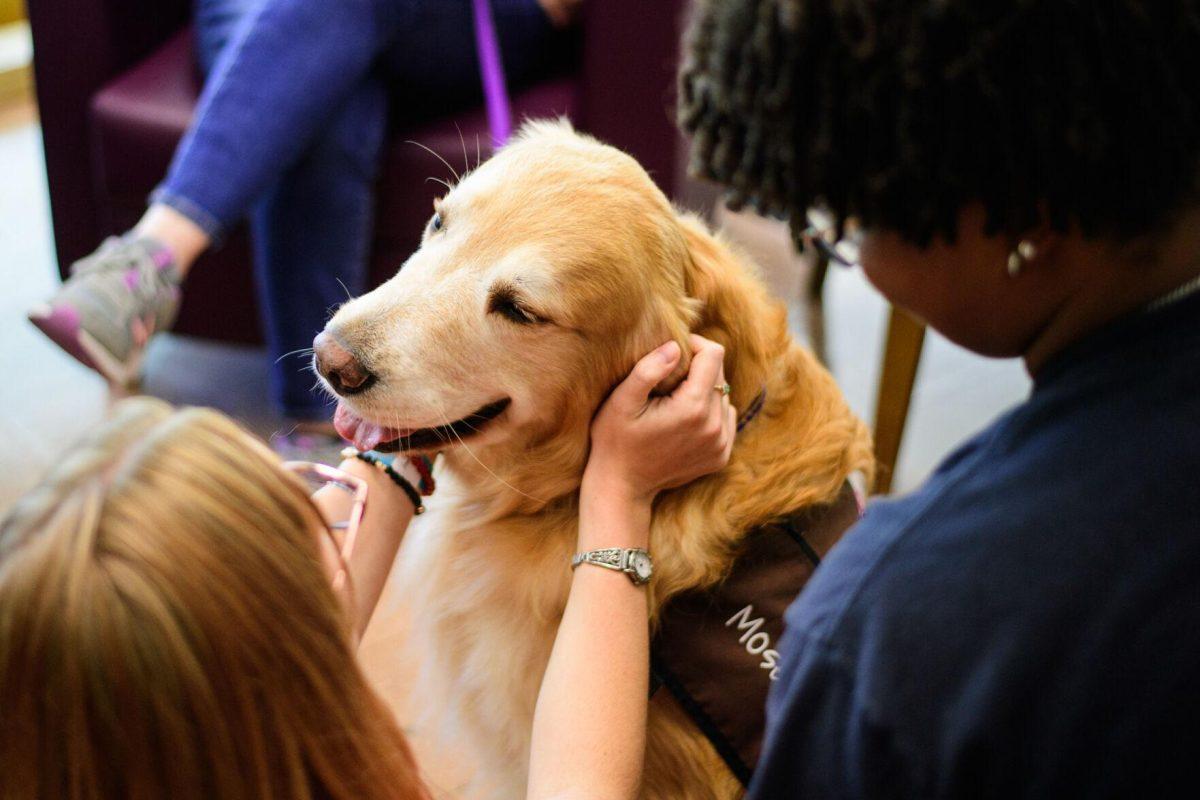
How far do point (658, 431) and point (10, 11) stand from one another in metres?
4.08

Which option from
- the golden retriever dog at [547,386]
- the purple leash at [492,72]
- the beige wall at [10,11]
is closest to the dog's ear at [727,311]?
the golden retriever dog at [547,386]

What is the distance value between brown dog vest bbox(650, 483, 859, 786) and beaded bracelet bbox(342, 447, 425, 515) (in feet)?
1.02

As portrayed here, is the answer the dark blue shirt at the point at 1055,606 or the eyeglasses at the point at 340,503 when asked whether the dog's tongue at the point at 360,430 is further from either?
the dark blue shirt at the point at 1055,606

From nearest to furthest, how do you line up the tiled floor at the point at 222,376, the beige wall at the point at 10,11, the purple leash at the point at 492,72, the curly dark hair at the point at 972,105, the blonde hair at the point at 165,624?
the curly dark hair at the point at 972,105 → the blonde hair at the point at 165,624 → the purple leash at the point at 492,72 → the tiled floor at the point at 222,376 → the beige wall at the point at 10,11

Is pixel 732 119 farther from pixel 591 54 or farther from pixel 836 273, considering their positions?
pixel 836 273

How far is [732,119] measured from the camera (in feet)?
2.05

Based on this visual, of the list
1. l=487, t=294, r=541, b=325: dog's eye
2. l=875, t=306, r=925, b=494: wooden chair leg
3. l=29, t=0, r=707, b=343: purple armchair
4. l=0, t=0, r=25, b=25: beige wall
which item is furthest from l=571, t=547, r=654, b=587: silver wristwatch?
l=0, t=0, r=25, b=25: beige wall

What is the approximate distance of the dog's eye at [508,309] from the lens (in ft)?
3.51

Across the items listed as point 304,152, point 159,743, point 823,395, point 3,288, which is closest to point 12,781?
point 159,743

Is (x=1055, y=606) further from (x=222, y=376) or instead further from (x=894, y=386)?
(x=222, y=376)

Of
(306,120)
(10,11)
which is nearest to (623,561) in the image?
(306,120)

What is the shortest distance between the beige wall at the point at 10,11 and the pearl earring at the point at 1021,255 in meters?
4.43

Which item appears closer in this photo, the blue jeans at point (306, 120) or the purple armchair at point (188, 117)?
the blue jeans at point (306, 120)

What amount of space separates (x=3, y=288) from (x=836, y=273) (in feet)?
7.26
